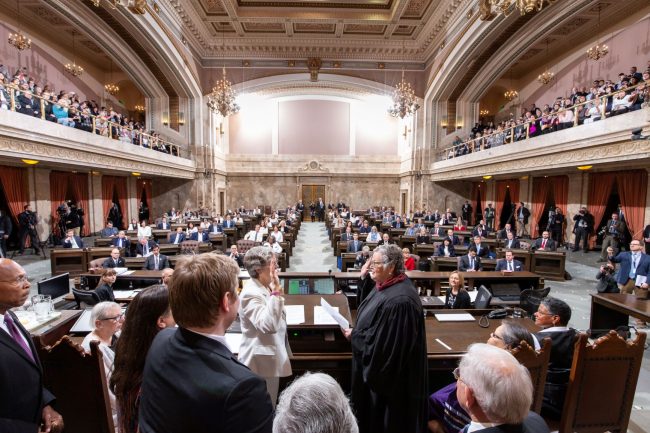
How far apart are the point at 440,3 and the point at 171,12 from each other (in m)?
11.9

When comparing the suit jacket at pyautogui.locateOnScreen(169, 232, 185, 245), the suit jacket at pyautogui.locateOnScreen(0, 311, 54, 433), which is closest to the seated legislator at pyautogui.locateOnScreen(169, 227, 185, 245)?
the suit jacket at pyautogui.locateOnScreen(169, 232, 185, 245)

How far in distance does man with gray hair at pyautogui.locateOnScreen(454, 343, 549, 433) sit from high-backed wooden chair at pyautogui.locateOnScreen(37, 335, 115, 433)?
6.39 feet

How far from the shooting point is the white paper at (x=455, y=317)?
3.47 meters

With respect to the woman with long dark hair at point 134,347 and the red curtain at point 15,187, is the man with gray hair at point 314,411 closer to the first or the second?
the woman with long dark hair at point 134,347

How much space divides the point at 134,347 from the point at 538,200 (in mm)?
16166

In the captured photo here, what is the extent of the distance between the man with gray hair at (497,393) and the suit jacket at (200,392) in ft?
2.74

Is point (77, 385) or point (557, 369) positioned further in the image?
point (557, 369)

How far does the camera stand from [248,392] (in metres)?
1.06

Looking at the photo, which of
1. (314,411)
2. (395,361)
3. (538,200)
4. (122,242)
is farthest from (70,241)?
(538,200)

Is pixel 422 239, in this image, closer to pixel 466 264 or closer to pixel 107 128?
pixel 466 264

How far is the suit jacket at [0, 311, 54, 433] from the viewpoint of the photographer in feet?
5.30

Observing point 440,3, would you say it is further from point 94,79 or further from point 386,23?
point 94,79

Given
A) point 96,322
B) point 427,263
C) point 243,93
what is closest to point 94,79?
point 243,93

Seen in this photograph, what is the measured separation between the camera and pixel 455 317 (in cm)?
352
